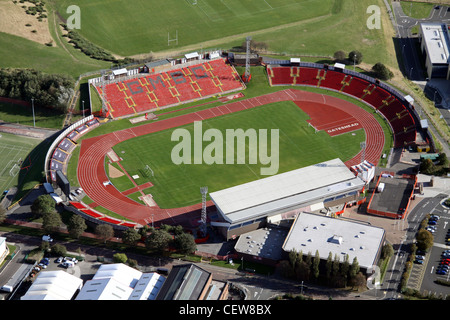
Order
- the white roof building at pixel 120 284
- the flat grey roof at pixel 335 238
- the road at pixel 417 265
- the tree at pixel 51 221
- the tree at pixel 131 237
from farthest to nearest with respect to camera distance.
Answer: the tree at pixel 51 221, the tree at pixel 131 237, the flat grey roof at pixel 335 238, the road at pixel 417 265, the white roof building at pixel 120 284

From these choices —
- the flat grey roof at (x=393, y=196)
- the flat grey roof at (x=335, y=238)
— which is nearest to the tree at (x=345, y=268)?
the flat grey roof at (x=335, y=238)

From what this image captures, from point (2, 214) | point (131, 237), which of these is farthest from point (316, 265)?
point (2, 214)

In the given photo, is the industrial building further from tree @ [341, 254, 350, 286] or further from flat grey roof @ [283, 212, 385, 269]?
tree @ [341, 254, 350, 286]

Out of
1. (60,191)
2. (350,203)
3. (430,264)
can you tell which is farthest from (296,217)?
(60,191)

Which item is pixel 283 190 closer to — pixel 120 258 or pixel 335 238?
pixel 335 238

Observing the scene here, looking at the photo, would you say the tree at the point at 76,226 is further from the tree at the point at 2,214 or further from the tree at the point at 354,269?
the tree at the point at 354,269
